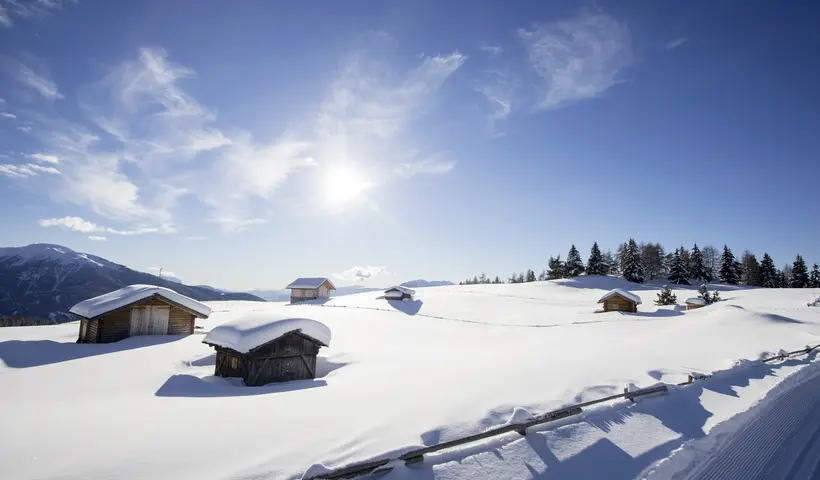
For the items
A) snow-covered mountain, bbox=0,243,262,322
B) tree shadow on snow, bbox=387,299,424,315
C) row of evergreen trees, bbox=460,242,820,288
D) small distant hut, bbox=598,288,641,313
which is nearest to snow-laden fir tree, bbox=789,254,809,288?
row of evergreen trees, bbox=460,242,820,288

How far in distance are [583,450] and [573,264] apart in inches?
3614

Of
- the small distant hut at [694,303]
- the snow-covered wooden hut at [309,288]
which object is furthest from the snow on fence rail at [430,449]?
the snow-covered wooden hut at [309,288]

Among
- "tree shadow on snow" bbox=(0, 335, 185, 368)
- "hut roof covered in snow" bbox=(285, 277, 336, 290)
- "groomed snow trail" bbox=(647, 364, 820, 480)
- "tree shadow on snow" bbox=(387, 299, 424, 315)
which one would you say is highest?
"hut roof covered in snow" bbox=(285, 277, 336, 290)

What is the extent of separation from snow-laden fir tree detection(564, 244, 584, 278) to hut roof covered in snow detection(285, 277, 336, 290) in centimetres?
6019

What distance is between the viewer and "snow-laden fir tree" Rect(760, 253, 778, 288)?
84.9m

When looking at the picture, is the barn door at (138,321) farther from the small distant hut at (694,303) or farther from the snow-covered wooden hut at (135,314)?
the small distant hut at (694,303)

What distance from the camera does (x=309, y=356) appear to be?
68.4 ft

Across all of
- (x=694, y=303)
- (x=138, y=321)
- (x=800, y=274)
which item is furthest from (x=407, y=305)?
(x=800, y=274)

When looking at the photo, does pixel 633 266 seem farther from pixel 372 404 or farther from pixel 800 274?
pixel 372 404

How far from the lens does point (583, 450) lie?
29.2 ft

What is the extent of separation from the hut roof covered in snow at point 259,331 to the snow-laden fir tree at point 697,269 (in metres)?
98.0

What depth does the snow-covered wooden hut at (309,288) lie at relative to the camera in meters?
66.5

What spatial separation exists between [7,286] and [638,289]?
265 m

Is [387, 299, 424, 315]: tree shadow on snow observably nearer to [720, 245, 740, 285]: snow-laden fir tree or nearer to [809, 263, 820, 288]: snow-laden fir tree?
[720, 245, 740, 285]: snow-laden fir tree
